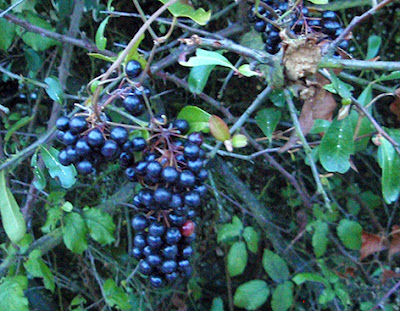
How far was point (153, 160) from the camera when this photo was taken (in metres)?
0.68

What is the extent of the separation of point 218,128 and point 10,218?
1.65 feet

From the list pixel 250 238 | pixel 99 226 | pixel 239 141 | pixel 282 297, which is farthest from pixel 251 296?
pixel 239 141

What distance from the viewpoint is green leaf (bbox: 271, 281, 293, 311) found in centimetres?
139

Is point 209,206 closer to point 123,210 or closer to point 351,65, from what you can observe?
point 123,210

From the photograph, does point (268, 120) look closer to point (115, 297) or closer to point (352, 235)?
point (352, 235)

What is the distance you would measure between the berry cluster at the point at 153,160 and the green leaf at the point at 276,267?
755 mm

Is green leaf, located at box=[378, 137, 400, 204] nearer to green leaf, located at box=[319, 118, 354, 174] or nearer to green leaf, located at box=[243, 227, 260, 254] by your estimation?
green leaf, located at box=[319, 118, 354, 174]

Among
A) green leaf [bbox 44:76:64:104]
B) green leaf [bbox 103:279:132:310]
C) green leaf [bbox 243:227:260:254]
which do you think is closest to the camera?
green leaf [bbox 44:76:64:104]

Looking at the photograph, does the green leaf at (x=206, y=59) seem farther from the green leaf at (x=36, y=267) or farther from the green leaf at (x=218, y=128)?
the green leaf at (x=36, y=267)

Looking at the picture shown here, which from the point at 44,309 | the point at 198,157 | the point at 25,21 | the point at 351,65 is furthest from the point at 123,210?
the point at 351,65

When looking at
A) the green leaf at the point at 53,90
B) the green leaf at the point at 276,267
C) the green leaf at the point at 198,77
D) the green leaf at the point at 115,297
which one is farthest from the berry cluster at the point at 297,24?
the green leaf at the point at 115,297

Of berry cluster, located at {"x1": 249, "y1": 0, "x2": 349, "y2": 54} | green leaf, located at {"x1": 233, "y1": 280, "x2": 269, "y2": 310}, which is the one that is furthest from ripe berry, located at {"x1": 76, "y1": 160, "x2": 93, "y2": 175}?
green leaf, located at {"x1": 233, "y1": 280, "x2": 269, "y2": 310}

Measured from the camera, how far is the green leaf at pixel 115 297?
51.5 inches

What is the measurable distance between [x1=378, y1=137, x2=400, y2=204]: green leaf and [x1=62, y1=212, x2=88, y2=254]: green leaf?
889mm
